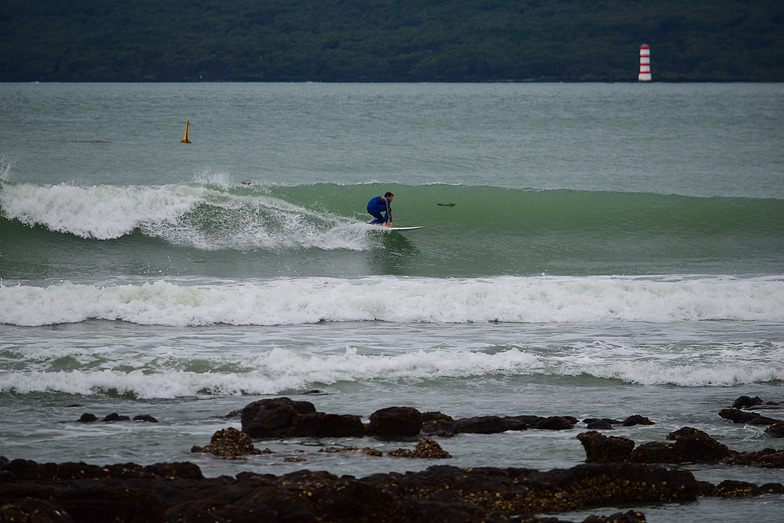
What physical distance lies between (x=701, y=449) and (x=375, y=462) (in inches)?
114

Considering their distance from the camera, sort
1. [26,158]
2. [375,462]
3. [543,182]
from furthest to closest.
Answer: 1. [26,158]
2. [543,182]
3. [375,462]

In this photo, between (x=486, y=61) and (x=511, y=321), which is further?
(x=486, y=61)

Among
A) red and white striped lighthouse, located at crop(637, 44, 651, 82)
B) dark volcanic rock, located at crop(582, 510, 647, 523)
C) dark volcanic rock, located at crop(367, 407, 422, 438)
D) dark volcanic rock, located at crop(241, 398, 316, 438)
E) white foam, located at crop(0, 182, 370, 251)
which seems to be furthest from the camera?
red and white striped lighthouse, located at crop(637, 44, 651, 82)

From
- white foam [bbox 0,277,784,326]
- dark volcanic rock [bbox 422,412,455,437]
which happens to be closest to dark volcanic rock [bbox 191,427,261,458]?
dark volcanic rock [bbox 422,412,455,437]

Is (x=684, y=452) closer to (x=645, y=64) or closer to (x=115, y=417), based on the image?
(x=115, y=417)

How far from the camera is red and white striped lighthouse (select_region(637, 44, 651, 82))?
583 feet

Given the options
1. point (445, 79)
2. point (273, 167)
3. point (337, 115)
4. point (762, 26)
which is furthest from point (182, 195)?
point (762, 26)

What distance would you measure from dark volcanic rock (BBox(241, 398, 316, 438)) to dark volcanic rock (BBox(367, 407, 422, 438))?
0.77 meters

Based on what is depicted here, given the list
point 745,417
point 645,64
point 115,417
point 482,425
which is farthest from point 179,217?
point 645,64

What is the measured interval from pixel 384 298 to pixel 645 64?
18100cm

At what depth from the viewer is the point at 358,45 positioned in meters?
188

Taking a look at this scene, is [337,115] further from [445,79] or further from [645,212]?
[445,79]

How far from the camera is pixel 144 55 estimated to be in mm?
177375

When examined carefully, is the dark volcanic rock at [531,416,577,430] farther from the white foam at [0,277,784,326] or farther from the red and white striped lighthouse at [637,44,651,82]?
the red and white striped lighthouse at [637,44,651,82]
